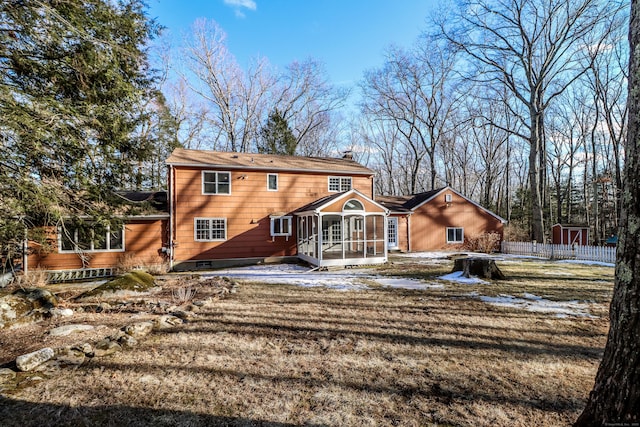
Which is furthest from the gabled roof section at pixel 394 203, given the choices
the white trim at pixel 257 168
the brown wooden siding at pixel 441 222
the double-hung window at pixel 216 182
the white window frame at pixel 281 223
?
the double-hung window at pixel 216 182

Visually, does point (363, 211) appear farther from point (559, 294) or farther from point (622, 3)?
point (622, 3)

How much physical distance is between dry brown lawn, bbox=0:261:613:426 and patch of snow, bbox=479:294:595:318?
301 millimetres

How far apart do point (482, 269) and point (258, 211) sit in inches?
407

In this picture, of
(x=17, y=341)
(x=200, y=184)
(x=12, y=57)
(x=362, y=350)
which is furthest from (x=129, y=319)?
(x=200, y=184)

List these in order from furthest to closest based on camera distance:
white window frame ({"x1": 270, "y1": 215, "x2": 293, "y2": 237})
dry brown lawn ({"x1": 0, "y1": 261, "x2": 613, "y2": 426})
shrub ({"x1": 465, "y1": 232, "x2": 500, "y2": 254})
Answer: shrub ({"x1": 465, "y1": 232, "x2": 500, "y2": 254}), white window frame ({"x1": 270, "y1": 215, "x2": 293, "y2": 237}), dry brown lawn ({"x1": 0, "y1": 261, "x2": 613, "y2": 426})

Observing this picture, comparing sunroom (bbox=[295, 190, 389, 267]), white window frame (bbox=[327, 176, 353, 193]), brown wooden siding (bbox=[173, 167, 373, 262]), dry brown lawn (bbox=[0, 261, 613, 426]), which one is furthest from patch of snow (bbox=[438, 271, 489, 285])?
white window frame (bbox=[327, 176, 353, 193])

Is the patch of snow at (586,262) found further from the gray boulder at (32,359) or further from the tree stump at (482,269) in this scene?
the gray boulder at (32,359)

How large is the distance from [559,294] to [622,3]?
1768cm

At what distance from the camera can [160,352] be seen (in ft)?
14.3

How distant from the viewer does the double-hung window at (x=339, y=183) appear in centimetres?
1691

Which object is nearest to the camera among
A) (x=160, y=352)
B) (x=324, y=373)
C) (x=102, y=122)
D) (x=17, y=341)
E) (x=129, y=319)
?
(x=324, y=373)

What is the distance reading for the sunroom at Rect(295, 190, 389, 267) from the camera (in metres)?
13.1

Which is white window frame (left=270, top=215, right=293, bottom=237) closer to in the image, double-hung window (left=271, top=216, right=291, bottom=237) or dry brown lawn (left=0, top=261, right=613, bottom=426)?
double-hung window (left=271, top=216, right=291, bottom=237)

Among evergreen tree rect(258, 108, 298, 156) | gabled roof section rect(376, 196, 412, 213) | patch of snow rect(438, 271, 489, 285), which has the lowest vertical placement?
patch of snow rect(438, 271, 489, 285)
